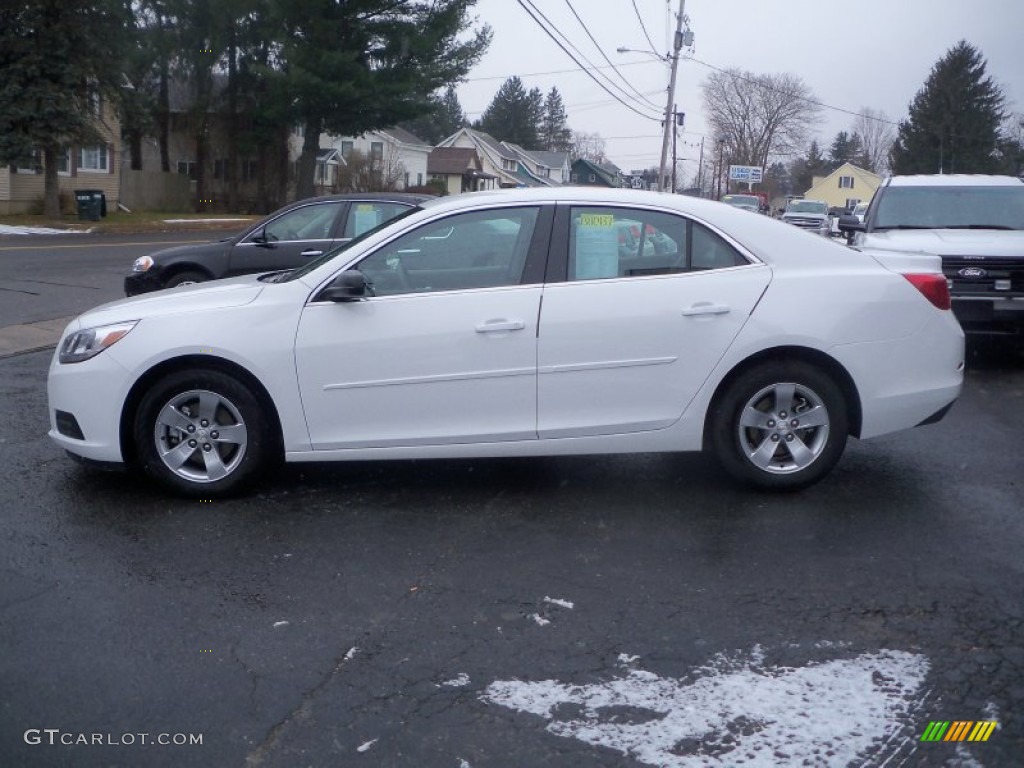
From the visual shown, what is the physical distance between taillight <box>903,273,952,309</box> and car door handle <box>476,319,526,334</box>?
220cm

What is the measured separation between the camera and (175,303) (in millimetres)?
5957

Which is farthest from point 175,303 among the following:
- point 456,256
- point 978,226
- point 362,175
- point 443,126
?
point 443,126

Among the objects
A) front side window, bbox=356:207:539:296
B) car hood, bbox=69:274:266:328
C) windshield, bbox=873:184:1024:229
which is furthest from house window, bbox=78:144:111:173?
front side window, bbox=356:207:539:296

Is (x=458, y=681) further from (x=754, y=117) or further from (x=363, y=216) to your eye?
(x=754, y=117)

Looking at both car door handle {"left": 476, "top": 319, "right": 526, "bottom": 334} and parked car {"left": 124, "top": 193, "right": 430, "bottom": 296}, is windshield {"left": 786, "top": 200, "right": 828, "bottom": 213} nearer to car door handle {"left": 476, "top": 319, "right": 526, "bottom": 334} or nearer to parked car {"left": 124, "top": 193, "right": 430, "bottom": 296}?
parked car {"left": 124, "top": 193, "right": 430, "bottom": 296}

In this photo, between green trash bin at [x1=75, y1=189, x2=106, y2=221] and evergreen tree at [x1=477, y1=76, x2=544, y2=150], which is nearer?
green trash bin at [x1=75, y1=189, x2=106, y2=221]

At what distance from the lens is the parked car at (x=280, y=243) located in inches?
466

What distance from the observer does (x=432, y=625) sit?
438 cm

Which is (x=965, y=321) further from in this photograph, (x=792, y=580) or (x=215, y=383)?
(x=215, y=383)

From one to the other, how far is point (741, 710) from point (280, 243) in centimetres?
934

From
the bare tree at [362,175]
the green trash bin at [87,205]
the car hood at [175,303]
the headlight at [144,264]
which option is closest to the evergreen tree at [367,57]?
the green trash bin at [87,205]

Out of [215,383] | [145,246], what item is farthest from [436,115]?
[215,383]

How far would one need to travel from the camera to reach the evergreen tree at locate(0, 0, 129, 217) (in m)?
32.4

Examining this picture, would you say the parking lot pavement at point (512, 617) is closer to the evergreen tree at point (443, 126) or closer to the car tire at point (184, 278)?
the car tire at point (184, 278)
